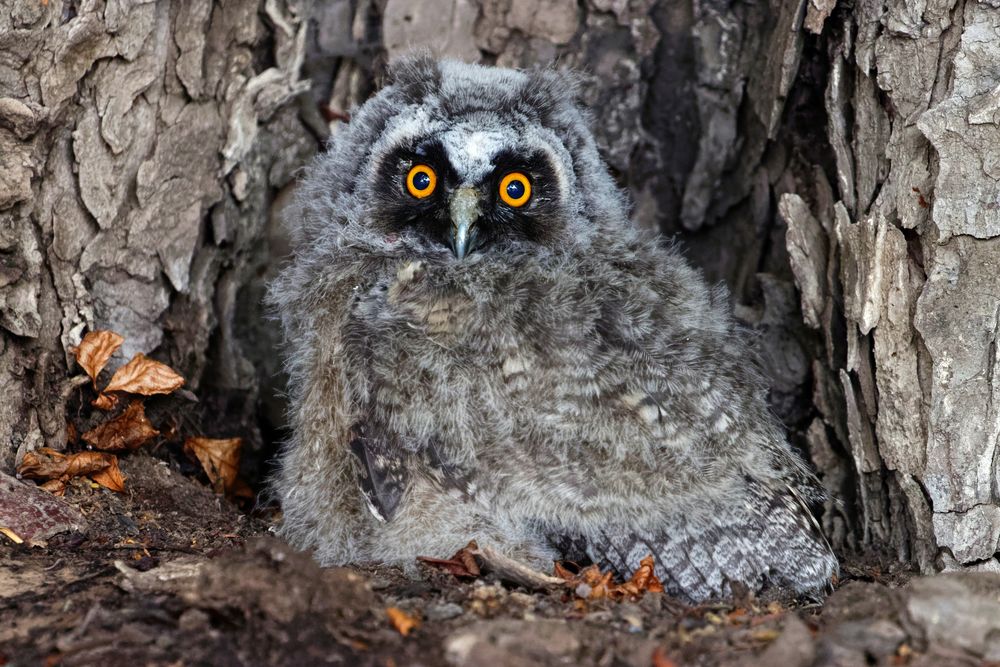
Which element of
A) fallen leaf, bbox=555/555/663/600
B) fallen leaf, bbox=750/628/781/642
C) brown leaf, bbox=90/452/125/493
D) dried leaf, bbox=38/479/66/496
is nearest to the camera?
fallen leaf, bbox=750/628/781/642

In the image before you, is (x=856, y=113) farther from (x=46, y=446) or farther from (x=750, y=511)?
(x=46, y=446)

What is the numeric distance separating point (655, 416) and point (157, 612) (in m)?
1.46

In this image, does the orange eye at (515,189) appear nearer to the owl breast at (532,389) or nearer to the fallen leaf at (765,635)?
the owl breast at (532,389)

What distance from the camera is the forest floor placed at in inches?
79.7

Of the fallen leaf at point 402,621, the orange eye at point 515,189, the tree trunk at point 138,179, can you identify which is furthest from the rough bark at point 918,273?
the tree trunk at point 138,179

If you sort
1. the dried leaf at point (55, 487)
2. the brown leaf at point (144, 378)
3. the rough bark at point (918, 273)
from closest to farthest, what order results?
the rough bark at point (918, 273)
the dried leaf at point (55, 487)
the brown leaf at point (144, 378)

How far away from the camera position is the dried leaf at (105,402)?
3.15 meters

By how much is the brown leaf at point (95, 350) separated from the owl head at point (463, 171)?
0.72m

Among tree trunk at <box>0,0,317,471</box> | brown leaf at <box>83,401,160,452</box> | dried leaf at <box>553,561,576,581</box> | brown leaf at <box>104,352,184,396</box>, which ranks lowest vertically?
dried leaf at <box>553,561,576,581</box>

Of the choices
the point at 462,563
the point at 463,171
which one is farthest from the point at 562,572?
the point at 463,171

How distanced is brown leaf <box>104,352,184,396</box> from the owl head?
2.16 ft

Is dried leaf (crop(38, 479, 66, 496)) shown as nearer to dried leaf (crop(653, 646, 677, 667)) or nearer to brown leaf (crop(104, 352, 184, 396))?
brown leaf (crop(104, 352, 184, 396))

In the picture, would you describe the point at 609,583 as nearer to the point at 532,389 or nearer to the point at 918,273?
the point at 532,389

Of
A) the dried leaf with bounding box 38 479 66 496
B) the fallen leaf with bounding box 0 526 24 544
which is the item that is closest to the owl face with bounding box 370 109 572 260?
the dried leaf with bounding box 38 479 66 496
